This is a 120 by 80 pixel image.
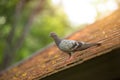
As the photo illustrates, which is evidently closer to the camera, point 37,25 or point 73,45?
point 73,45

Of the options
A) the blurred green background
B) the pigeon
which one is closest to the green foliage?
the blurred green background

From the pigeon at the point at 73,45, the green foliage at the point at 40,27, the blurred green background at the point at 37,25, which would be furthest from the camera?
the green foliage at the point at 40,27

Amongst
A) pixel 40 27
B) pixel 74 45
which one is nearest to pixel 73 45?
pixel 74 45

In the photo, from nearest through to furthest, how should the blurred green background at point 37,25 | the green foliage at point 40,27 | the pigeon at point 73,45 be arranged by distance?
1. the pigeon at point 73,45
2. the blurred green background at point 37,25
3. the green foliage at point 40,27

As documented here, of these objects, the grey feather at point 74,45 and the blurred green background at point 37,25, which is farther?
the blurred green background at point 37,25

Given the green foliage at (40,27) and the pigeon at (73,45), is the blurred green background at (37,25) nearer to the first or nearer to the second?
the green foliage at (40,27)

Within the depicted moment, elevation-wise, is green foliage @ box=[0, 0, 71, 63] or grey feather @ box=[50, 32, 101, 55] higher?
green foliage @ box=[0, 0, 71, 63]

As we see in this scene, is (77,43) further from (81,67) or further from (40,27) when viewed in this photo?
(40,27)

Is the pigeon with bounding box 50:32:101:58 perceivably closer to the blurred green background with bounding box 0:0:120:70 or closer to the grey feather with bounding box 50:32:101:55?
the grey feather with bounding box 50:32:101:55

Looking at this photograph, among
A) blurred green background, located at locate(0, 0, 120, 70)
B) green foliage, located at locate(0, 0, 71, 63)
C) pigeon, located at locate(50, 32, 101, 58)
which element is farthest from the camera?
green foliage, located at locate(0, 0, 71, 63)

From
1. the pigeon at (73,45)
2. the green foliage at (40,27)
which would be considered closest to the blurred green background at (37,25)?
the green foliage at (40,27)

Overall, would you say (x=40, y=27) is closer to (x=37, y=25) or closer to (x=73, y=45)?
(x=37, y=25)

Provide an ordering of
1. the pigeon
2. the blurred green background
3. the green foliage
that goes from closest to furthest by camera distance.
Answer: the pigeon
the blurred green background
the green foliage

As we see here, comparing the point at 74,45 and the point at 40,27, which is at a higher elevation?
the point at 40,27
